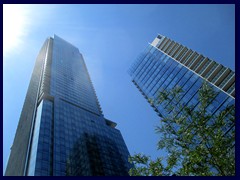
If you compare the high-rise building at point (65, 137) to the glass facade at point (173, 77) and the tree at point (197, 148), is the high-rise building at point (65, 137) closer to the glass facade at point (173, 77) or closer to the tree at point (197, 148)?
the glass facade at point (173, 77)

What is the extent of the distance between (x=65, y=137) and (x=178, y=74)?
1353 inches

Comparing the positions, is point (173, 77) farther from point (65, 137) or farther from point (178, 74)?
point (65, 137)

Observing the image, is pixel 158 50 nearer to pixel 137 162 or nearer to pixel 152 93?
pixel 152 93

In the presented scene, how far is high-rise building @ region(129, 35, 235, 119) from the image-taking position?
64.9 m

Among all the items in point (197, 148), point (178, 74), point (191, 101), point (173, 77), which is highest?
point (173, 77)

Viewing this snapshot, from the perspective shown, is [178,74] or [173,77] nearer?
[178,74]

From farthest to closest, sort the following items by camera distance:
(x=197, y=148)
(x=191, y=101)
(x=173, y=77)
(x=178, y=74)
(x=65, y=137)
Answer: (x=173, y=77)
(x=178, y=74)
(x=65, y=137)
(x=191, y=101)
(x=197, y=148)

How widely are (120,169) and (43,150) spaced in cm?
2299

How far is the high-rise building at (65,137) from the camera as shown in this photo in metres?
62.6

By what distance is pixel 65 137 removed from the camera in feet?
239

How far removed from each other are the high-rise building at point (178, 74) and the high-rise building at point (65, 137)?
18.3 meters

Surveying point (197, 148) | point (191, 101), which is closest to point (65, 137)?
point (191, 101)

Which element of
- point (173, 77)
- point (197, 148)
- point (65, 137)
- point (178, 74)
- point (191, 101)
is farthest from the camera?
point (173, 77)
